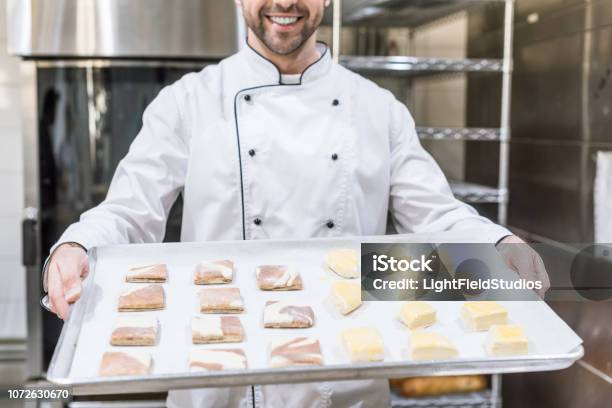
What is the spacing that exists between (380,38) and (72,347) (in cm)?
202

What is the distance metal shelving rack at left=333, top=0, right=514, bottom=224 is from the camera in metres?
2.27

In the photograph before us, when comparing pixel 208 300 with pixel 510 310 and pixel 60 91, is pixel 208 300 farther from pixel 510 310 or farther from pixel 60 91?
pixel 60 91

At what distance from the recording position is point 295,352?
3.37 feet

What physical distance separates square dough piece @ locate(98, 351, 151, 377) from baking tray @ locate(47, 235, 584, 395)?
0.07 feet

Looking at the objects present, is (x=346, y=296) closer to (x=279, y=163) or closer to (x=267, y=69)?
(x=279, y=163)

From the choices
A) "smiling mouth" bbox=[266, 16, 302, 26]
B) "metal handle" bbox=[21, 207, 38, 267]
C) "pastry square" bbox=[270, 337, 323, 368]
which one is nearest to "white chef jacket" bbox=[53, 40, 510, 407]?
"smiling mouth" bbox=[266, 16, 302, 26]

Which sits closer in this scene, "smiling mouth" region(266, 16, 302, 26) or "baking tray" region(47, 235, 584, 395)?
"baking tray" region(47, 235, 584, 395)

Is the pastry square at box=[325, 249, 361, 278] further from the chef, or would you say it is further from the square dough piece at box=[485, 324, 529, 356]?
the square dough piece at box=[485, 324, 529, 356]

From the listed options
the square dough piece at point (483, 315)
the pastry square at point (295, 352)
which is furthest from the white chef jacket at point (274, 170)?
the pastry square at point (295, 352)

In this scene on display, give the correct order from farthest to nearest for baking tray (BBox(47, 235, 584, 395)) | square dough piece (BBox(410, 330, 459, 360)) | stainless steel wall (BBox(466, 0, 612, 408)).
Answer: stainless steel wall (BBox(466, 0, 612, 408)), square dough piece (BBox(410, 330, 459, 360)), baking tray (BBox(47, 235, 584, 395))

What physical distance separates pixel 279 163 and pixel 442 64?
1038 millimetres

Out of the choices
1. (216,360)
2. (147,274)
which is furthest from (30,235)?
(216,360)

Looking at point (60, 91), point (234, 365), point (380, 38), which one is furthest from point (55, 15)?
point (234, 365)

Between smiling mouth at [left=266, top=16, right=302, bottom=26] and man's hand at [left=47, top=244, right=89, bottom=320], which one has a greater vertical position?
smiling mouth at [left=266, top=16, right=302, bottom=26]
